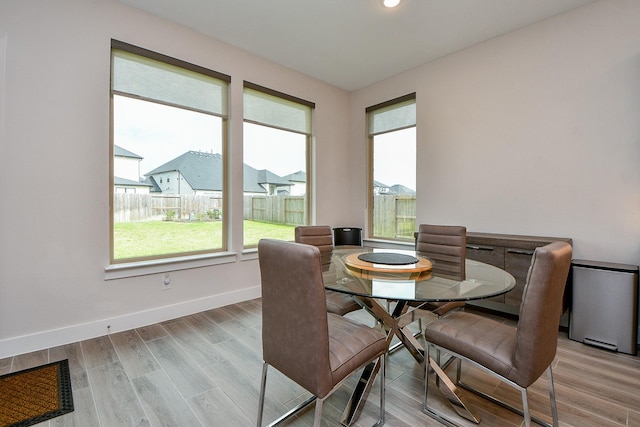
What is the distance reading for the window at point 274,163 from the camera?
385 cm

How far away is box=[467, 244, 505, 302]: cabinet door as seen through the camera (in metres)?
2.97

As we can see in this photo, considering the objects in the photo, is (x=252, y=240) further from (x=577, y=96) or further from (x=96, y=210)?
(x=577, y=96)

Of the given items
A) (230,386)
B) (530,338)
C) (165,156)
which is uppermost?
(165,156)

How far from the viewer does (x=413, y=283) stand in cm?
173

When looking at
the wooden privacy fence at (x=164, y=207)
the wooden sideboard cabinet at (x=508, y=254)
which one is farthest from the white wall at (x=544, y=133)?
the wooden privacy fence at (x=164, y=207)

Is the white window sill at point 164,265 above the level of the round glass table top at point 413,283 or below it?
below

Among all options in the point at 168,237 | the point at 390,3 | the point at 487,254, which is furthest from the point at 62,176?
the point at 487,254

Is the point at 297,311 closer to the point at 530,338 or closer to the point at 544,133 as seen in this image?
the point at 530,338

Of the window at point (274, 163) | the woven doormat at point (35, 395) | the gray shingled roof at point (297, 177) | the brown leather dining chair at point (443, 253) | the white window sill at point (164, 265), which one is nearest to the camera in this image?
the woven doormat at point (35, 395)

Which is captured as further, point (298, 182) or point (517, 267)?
point (298, 182)

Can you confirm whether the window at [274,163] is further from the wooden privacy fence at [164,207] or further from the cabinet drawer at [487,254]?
the cabinet drawer at [487,254]

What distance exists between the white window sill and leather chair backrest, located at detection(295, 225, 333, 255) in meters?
1.22

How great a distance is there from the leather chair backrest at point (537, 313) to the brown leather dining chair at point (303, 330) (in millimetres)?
659

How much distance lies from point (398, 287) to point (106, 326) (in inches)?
106
